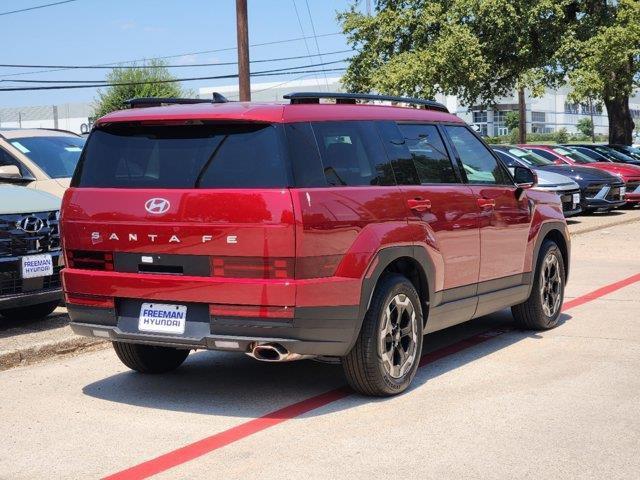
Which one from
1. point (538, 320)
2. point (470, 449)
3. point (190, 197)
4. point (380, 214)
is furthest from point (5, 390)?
point (538, 320)

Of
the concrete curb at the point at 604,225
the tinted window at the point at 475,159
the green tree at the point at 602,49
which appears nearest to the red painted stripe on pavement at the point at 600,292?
the tinted window at the point at 475,159

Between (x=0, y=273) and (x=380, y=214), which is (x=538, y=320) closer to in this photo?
(x=380, y=214)

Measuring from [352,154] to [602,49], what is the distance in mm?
29006

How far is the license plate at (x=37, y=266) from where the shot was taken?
8.50 metres

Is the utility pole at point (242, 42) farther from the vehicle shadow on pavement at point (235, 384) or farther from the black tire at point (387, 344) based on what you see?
the black tire at point (387, 344)

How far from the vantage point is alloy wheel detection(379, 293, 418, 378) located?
20.2ft

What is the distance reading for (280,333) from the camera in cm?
560

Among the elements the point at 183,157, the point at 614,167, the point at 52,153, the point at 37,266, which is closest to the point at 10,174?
the point at 52,153

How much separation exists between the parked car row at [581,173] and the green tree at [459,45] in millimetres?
7114

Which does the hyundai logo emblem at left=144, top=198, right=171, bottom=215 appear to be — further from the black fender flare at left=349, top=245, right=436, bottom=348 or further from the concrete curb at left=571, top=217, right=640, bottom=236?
the concrete curb at left=571, top=217, right=640, bottom=236

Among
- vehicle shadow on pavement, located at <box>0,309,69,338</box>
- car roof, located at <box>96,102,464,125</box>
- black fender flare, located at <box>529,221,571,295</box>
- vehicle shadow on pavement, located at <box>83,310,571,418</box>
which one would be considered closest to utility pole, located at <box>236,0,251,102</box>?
vehicle shadow on pavement, located at <box>0,309,69,338</box>

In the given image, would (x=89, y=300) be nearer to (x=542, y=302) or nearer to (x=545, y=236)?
(x=542, y=302)

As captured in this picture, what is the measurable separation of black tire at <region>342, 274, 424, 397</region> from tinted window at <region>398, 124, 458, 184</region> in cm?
92

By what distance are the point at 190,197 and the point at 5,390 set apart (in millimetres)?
2189
